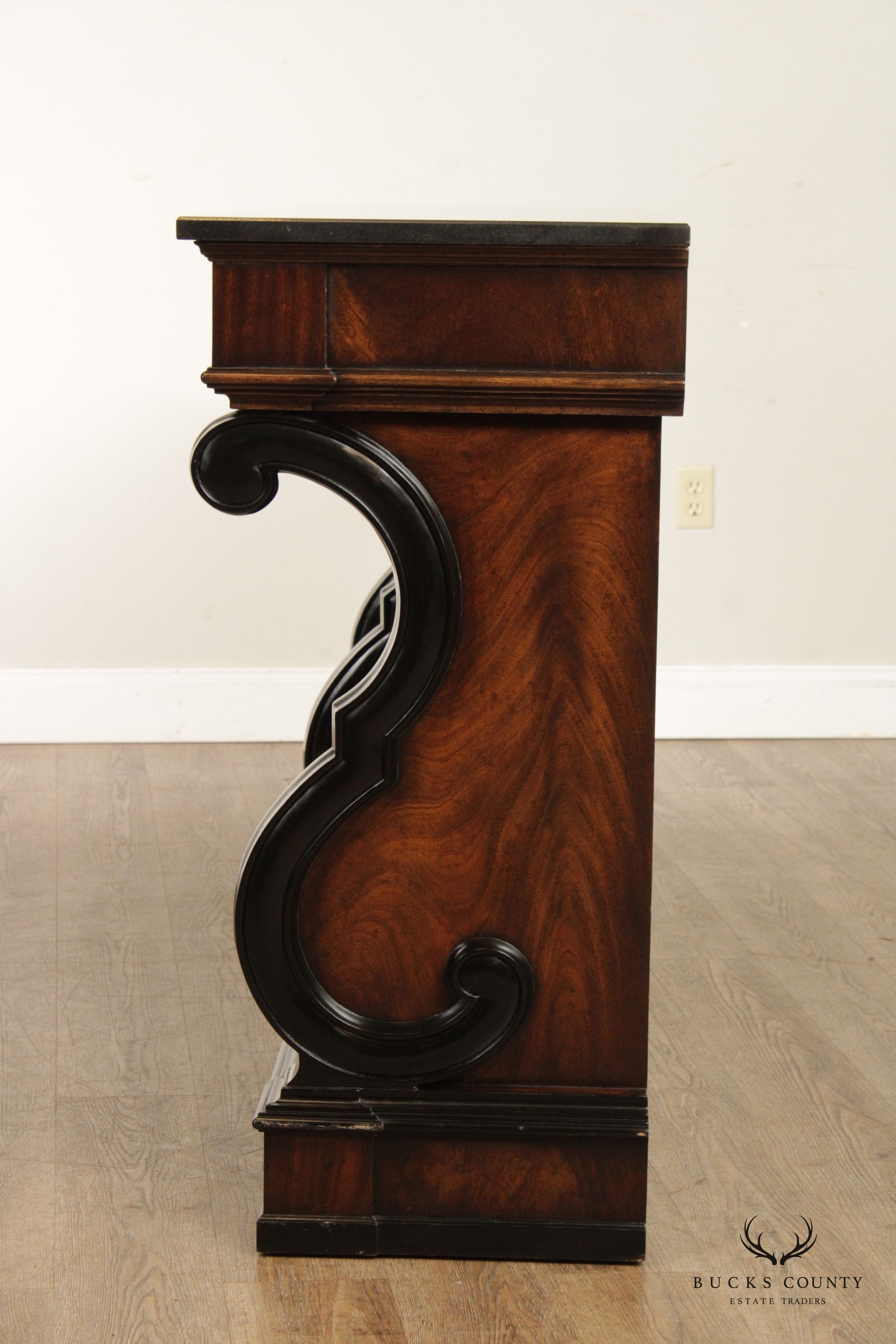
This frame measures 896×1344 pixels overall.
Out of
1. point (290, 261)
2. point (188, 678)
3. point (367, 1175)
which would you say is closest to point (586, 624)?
point (290, 261)

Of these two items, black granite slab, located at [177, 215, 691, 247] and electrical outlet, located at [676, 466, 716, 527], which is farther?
electrical outlet, located at [676, 466, 716, 527]

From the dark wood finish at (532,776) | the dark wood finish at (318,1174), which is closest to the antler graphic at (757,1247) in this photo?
the dark wood finish at (532,776)

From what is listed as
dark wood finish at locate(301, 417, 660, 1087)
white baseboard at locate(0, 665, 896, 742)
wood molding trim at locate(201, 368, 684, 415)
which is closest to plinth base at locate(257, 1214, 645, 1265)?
dark wood finish at locate(301, 417, 660, 1087)

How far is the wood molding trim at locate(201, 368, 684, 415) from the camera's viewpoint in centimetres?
A: 94

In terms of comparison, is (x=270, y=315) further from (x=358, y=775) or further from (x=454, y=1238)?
(x=454, y=1238)

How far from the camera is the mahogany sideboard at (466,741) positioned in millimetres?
935

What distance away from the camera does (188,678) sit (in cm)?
276

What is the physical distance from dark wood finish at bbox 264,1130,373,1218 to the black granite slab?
0.64 meters

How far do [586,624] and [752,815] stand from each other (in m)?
1.43

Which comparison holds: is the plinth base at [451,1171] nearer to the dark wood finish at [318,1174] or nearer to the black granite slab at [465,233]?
the dark wood finish at [318,1174]

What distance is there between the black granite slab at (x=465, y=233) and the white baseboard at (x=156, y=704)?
189 cm

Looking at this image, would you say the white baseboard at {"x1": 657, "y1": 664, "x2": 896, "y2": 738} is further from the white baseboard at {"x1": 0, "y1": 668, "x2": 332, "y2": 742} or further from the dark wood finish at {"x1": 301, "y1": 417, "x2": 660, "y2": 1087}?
the dark wood finish at {"x1": 301, "y1": 417, "x2": 660, "y2": 1087}

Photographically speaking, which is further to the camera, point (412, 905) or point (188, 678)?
point (188, 678)

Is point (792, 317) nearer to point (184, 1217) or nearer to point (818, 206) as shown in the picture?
point (818, 206)
